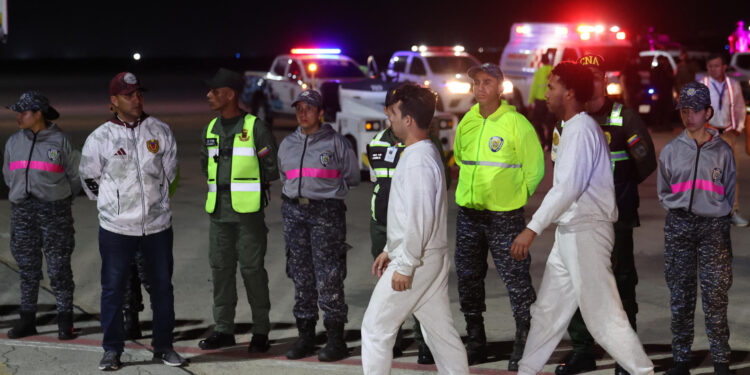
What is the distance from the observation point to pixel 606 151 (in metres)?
5.39

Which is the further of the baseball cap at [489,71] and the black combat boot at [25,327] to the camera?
the black combat boot at [25,327]

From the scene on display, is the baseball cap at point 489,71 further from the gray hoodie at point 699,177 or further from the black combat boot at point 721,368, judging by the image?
the black combat boot at point 721,368

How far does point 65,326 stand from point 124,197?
4.10 ft

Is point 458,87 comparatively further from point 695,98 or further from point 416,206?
point 416,206

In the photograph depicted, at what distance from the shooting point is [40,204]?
22.6 feet

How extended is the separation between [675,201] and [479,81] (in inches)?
53.3

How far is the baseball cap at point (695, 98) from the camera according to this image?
19.3 ft

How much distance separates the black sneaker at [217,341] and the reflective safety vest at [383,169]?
1.29 metres

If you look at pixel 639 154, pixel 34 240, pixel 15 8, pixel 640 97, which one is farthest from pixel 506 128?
pixel 15 8

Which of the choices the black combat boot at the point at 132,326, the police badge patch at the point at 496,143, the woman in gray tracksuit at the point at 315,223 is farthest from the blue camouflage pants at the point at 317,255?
the black combat boot at the point at 132,326

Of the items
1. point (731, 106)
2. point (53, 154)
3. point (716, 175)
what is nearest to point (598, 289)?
point (716, 175)

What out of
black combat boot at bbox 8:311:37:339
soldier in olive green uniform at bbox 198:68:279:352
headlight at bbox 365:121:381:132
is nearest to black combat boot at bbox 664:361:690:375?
soldier in olive green uniform at bbox 198:68:279:352

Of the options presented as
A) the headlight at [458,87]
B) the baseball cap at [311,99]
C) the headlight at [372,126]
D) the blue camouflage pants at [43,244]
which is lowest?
the blue camouflage pants at [43,244]

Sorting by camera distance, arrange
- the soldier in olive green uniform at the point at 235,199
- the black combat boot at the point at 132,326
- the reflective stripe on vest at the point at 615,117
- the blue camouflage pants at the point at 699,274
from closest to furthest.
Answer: the blue camouflage pants at the point at 699,274
the reflective stripe on vest at the point at 615,117
the soldier in olive green uniform at the point at 235,199
the black combat boot at the point at 132,326
